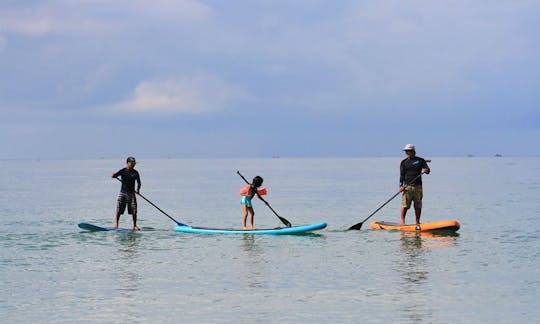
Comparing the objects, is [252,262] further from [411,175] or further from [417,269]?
[411,175]

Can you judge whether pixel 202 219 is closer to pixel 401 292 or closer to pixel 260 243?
pixel 260 243

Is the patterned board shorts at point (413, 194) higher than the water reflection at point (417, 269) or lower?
higher

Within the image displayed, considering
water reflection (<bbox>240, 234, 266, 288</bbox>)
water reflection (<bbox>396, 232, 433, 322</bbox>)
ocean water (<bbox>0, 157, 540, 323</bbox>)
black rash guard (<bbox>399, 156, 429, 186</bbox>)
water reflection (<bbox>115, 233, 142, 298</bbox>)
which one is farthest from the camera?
black rash guard (<bbox>399, 156, 429, 186</bbox>)

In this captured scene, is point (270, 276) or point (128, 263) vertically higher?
point (128, 263)

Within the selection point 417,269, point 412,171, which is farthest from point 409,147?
point 417,269

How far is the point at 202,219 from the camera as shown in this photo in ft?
113

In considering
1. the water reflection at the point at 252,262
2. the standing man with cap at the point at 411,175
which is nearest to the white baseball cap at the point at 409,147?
the standing man with cap at the point at 411,175

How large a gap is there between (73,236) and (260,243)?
6254 millimetres

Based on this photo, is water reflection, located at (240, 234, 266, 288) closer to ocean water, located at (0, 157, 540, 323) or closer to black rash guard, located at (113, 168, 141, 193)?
ocean water, located at (0, 157, 540, 323)

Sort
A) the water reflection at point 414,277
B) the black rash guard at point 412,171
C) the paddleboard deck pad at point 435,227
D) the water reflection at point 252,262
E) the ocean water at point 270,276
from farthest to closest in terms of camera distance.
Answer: the black rash guard at point 412,171, the paddleboard deck pad at point 435,227, the water reflection at point 252,262, the ocean water at point 270,276, the water reflection at point 414,277

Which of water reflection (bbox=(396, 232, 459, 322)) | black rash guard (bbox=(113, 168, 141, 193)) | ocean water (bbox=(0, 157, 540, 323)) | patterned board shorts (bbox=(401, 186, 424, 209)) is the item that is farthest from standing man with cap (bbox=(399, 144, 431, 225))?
black rash guard (bbox=(113, 168, 141, 193))

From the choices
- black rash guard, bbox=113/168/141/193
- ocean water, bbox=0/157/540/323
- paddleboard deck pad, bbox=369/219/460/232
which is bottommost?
ocean water, bbox=0/157/540/323

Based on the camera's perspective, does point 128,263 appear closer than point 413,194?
Yes

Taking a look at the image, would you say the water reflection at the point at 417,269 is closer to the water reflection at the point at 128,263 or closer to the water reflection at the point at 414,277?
the water reflection at the point at 414,277
